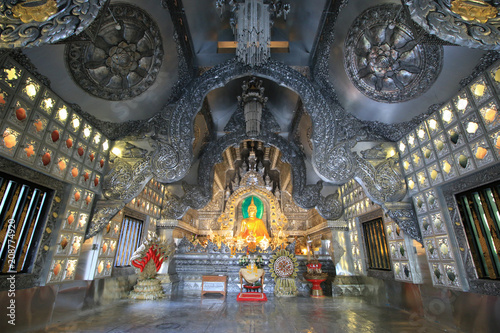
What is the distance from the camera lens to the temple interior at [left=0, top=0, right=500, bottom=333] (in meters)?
4.55

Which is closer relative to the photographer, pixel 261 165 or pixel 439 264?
pixel 439 264

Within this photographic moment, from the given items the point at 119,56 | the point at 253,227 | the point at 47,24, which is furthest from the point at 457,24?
the point at 253,227

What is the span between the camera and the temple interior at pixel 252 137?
4.55 metres

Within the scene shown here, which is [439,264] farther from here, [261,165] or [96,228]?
[261,165]

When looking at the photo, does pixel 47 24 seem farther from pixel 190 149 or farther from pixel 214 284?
pixel 214 284

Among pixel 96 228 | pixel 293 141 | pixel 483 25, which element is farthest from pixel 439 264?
pixel 96 228

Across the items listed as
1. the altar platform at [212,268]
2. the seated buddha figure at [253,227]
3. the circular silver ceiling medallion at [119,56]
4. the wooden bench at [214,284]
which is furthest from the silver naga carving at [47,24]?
the seated buddha figure at [253,227]

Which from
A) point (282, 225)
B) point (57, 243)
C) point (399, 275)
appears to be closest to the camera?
point (57, 243)

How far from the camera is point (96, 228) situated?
634 centimetres

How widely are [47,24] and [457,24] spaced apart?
18.6 ft

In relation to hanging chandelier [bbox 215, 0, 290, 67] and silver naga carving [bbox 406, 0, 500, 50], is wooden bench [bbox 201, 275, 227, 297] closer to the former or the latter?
hanging chandelier [bbox 215, 0, 290, 67]

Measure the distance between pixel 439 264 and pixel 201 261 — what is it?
29.0ft

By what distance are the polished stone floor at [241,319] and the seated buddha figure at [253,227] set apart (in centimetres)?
839

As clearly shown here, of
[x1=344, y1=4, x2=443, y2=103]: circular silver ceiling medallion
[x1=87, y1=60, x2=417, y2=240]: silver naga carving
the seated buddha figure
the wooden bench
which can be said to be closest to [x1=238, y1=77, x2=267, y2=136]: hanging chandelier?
[x1=87, y1=60, x2=417, y2=240]: silver naga carving
